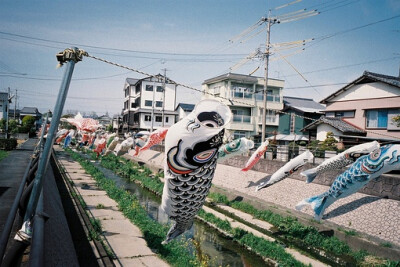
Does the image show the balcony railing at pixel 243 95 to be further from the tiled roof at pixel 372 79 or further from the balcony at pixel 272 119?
the tiled roof at pixel 372 79

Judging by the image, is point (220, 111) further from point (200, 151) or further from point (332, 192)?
point (332, 192)

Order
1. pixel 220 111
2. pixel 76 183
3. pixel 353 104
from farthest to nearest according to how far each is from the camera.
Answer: pixel 353 104, pixel 76 183, pixel 220 111

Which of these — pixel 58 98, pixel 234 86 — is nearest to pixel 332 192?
pixel 58 98

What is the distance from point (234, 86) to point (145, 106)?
2119 centimetres

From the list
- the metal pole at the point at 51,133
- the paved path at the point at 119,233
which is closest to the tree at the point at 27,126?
the paved path at the point at 119,233

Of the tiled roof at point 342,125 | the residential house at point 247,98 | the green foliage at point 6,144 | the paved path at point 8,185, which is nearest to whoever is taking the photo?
the paved path at point 8,185

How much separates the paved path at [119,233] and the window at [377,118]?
20.6 metres

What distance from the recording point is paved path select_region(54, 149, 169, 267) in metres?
8.49

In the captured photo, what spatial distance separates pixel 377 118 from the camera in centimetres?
2214

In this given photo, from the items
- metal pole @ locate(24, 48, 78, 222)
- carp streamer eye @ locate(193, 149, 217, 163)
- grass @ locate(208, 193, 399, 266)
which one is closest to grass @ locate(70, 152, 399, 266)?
grass @ locate(208, 193, 399, 266)

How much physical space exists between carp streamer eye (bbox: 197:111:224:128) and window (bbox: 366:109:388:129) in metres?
22.3

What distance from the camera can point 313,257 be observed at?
33.2 feet

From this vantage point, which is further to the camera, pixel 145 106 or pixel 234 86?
pixel 145 106

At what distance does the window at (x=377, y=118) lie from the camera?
21578mm
